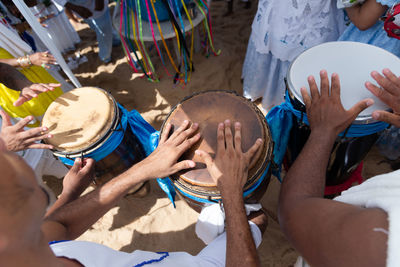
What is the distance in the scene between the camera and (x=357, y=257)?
0.54m

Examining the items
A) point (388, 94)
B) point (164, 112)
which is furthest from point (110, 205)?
point (164, 112)

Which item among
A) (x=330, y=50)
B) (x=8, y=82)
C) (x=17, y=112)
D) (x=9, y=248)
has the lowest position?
(x=17, y=112)

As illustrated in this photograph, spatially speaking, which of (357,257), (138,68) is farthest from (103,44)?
(357,257)

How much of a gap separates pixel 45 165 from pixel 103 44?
6.26 ft

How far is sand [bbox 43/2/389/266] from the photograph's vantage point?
179 centimetres

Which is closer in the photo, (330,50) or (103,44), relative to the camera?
(330,50)

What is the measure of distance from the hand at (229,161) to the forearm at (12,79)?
1.38 m

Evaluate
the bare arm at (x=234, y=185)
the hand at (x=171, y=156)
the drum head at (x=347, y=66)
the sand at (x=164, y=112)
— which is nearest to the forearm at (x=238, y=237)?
the bare arm at (x=234, y=185)

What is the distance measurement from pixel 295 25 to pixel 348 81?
2.50 feet

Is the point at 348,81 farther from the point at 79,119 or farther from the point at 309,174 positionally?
the point at 79,119

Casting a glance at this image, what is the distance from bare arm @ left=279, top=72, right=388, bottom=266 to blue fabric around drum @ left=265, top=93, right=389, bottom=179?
0.12 metres

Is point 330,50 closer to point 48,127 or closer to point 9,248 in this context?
point 9,248

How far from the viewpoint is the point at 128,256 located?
2.87 ft

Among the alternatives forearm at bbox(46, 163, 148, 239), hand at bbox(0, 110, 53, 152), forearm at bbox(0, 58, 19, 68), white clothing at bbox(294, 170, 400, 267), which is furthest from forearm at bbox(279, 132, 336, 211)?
forearm at bbox(0, 58, 19, 68)
